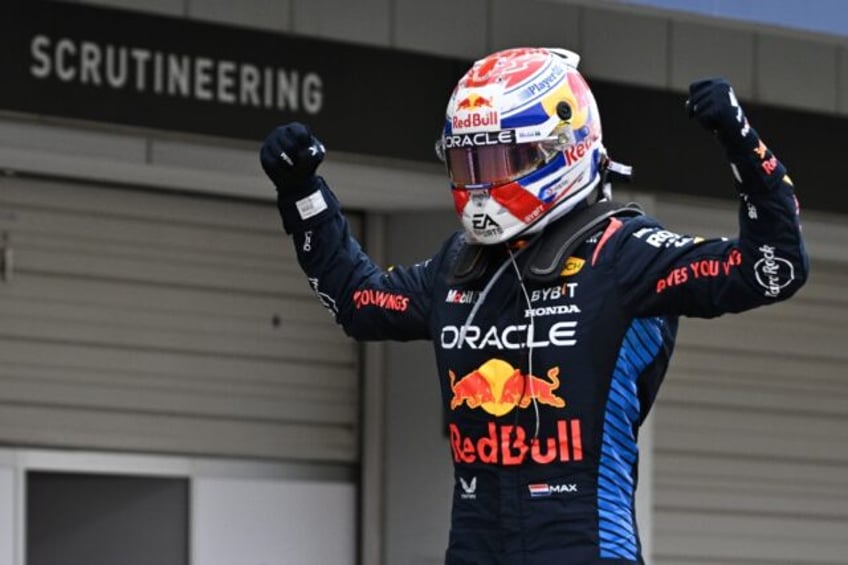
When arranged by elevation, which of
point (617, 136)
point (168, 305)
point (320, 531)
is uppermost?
point (617, 136)

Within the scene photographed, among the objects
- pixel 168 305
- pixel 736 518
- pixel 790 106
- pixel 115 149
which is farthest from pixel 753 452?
pixel 115 149

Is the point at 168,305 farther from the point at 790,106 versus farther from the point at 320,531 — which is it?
the point at 790,106

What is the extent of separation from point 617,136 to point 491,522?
6032 mm

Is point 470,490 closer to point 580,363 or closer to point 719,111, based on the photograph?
point 580,363

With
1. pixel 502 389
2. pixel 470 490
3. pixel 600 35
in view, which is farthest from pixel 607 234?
pixel 600 35

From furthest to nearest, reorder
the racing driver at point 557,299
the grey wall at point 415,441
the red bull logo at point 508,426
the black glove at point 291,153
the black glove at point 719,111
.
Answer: the grey wall at point 415,441, the black glove at point 291,153, the red bull logo at point 508,426, the racing driver at point 557,299, the black glove at point 719,111

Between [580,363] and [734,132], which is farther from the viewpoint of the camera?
[580,363]

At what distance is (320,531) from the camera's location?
37.3 ft

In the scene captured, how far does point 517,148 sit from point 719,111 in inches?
20.4

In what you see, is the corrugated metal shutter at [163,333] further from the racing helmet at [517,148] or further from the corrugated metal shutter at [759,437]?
the racing helmet at [517,148]

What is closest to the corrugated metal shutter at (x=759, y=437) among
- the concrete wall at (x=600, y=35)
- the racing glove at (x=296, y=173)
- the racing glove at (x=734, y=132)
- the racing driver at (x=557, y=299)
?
the concrete wall at (x=600, y=35)

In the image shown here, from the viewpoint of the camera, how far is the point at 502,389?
494 cm

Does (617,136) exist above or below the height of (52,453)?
above

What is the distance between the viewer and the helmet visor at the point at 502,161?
496 cm
